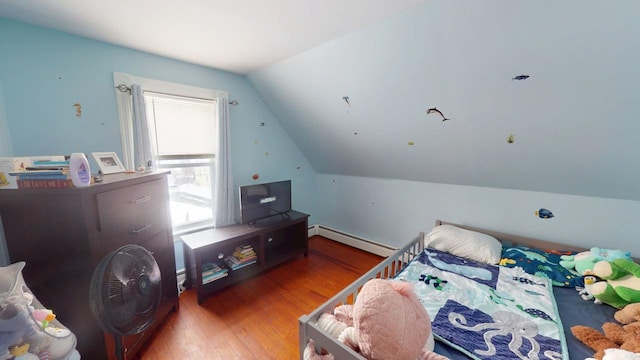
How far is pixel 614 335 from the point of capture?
3.64 ft

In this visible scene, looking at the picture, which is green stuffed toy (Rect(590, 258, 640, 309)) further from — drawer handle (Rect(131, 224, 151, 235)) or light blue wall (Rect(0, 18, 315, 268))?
light blue wall (Rect(0, 18, 315, 268))

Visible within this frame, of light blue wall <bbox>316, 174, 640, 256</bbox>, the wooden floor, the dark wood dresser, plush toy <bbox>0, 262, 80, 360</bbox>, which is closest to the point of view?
plush toy <bbox>0, 262, 80, 360</bbox>

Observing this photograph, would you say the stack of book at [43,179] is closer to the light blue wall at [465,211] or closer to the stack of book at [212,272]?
the stack of book at [212,272]

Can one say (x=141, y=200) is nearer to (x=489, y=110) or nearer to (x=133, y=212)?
(x=133, y=212)

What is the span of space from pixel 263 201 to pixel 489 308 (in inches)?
84.6

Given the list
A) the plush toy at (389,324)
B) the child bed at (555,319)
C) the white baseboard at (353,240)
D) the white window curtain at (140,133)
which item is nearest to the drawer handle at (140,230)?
the white window curtain at (140,133)

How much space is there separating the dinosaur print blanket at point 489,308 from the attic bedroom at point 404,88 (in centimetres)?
86

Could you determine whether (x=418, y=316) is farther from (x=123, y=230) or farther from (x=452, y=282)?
(x=123, y=230)

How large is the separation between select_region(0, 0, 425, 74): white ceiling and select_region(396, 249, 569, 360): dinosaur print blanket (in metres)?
1.75

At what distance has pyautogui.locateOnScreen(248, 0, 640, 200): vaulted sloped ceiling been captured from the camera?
1.17 meters

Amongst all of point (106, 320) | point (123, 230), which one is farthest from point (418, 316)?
point (123, 230)

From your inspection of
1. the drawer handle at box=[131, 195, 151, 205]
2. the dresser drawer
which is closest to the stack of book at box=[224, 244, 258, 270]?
the dresser drawer

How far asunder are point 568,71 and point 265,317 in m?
2.62

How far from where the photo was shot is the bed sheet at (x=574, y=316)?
1069 millimetres
